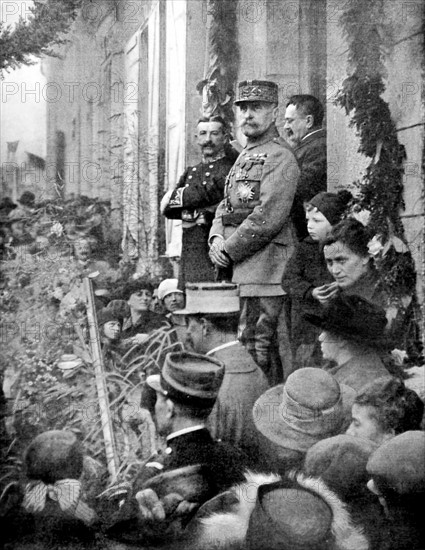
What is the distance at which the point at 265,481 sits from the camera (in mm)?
5965

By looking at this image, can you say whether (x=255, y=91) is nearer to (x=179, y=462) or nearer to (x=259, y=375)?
(x=259, y=375)

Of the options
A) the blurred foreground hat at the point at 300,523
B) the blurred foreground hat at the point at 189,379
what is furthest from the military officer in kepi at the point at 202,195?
the blurred foreground hat at the point at 300,523

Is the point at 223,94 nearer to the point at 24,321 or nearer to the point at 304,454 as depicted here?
the point at 24,321

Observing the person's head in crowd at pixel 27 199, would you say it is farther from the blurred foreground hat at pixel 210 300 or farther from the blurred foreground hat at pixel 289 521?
the blurred foreground hat at pixel 289 521

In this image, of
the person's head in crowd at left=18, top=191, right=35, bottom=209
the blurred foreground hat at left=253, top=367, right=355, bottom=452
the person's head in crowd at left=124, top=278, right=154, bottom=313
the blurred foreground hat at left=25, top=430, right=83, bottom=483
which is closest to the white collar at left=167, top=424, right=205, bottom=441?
the blurred foreground hat at left=253, top=367, right=355, bottom=452

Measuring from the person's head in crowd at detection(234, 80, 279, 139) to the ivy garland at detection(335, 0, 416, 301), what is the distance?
485 millimetres

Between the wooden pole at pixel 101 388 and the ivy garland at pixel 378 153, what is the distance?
198 centimetres

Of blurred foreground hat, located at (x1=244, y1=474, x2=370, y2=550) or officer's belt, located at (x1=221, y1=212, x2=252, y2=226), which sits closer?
blurred foreground hat, located at (x1=244, y1=474, x2=370, y2=550)

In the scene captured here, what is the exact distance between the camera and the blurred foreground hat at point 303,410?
603cm

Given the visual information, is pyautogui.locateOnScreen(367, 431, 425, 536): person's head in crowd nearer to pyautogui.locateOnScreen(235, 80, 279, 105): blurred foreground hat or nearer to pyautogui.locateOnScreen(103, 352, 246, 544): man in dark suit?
pyautogui.locateOnScreen(103, 352, 246, 544): man in dark suit

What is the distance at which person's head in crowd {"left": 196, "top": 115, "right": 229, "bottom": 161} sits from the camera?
6.20 meters

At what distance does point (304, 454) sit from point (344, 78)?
2593mm

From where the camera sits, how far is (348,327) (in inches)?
243

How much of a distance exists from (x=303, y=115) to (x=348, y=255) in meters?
1.02
